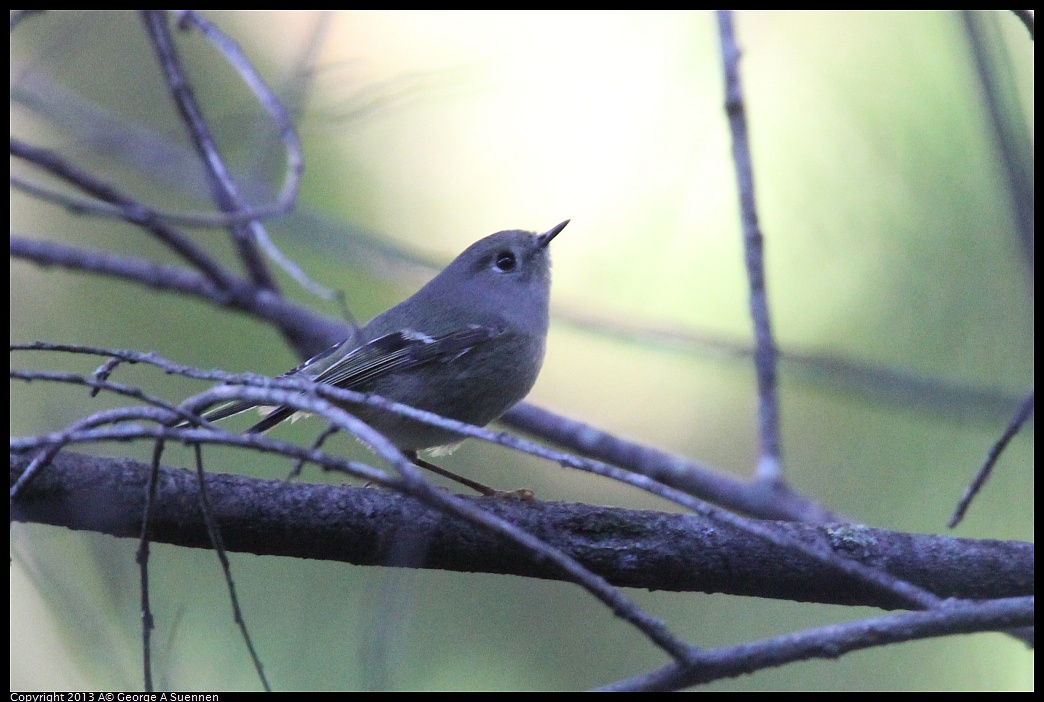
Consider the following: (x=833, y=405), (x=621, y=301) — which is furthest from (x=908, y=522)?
(x=621, y=301)

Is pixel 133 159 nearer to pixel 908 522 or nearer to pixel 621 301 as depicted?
pixel 621 301

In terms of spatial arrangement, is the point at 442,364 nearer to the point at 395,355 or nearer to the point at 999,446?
the point at 395,355

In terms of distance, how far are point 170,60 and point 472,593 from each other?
2.65 m

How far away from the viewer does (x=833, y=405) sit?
545cm

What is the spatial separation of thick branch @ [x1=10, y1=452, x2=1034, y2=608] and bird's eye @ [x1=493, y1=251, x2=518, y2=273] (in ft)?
5.52

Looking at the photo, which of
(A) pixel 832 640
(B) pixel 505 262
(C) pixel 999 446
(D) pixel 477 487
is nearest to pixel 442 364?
(D) pixel 477 487

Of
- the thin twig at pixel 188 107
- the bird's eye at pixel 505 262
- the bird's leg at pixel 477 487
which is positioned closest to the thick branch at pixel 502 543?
the bird's leg at pixel 477 487

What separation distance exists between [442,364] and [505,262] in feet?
2.43

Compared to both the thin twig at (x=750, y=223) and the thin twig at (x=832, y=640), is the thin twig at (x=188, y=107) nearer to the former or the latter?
the thin twig at (x=750, y=223)

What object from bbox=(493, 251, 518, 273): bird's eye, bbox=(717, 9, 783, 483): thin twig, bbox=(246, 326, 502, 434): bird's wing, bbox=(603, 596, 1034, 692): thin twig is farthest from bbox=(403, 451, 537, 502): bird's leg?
bbox=(603, 596, 1034, 692): thin twig

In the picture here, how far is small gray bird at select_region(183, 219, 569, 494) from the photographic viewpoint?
3.27 metres

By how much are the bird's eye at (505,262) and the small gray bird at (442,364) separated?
23 cm

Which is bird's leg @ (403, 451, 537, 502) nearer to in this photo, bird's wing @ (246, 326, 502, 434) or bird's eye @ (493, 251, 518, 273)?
bird's wing @ (246, 326, 502, 434)
